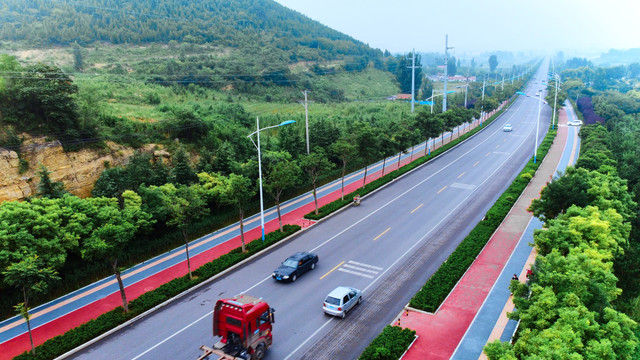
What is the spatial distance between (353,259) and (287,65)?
7090 centimetres

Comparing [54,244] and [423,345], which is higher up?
[54,244]

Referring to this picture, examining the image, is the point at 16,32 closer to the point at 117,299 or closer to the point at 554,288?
the point at 117,299

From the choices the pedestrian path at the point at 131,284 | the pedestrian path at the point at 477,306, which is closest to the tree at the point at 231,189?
the pedestrian path at the point at 131,284

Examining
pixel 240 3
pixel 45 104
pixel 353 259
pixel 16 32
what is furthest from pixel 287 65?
pixel 353 259

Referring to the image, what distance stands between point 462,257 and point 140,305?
17999 mm

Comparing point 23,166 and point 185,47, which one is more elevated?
point 185,47

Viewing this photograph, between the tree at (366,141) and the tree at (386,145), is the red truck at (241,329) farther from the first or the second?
the tree at (386,145)

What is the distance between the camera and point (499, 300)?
21.0 metres

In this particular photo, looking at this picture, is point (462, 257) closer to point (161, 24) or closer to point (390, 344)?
point (390, 344)

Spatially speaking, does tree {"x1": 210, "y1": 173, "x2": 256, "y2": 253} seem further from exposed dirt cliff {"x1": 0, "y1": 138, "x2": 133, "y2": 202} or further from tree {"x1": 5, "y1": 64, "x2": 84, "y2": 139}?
tree {"x1": 5, "y1": 64, "x2": 84, "y2": 139}

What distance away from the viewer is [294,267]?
23.5 meters

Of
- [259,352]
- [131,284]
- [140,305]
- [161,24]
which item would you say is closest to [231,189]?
[131,284]

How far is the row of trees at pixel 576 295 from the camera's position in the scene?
12188mm

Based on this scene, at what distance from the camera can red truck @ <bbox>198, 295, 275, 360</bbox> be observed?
52.2 ft
